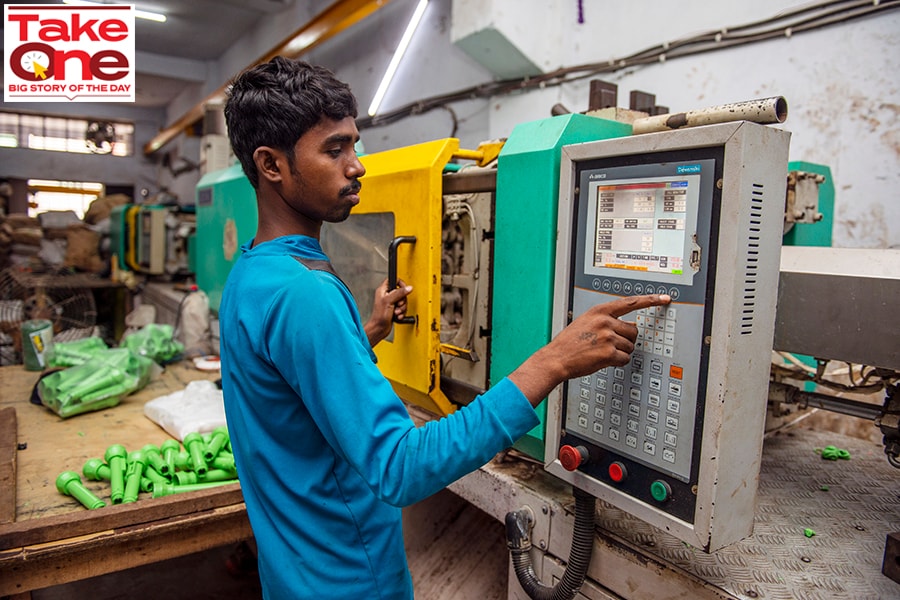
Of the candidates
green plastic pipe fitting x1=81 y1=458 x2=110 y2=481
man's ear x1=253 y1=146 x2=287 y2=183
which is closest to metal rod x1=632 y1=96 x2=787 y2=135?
man's ear x1=253 y1=146 x2=287 y2=183

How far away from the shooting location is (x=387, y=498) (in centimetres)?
79

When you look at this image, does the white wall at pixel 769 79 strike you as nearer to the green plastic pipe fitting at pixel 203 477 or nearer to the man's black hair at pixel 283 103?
the man's black hair at pixel 283 103

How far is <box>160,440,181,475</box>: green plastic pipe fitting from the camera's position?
170cm

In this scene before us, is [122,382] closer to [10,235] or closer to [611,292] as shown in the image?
[611,292]

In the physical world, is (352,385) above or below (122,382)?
above

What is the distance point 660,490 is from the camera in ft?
2.99

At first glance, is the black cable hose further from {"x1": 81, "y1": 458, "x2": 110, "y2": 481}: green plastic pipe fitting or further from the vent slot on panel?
{"x1": 81, "y1": 458, "x2": 110, "y2": 481}: green plastic pipe fitting

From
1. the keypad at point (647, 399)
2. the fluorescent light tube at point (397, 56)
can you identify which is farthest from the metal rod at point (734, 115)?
the fluorescent light tube at point (397, 56)

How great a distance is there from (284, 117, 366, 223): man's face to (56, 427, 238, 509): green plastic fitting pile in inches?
42.0

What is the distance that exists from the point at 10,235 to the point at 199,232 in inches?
177

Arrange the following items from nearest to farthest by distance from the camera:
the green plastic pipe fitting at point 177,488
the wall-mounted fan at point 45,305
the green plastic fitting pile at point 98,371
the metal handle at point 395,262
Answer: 1. the metal handle at point 395,262
2. the green plastic pipe fitting at point 177,488
3. the green plastic fitting pile at point 98,371
4. the wall-mounted fan at point 45,305

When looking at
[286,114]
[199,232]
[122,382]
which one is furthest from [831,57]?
[199,232]

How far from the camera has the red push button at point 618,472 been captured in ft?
3.16

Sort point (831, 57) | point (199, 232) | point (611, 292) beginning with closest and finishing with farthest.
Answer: point (611, 292)
point (831, 57)
point (199, 232)
